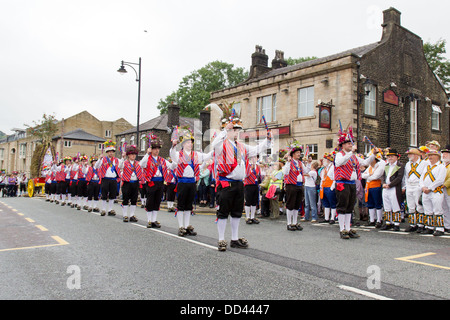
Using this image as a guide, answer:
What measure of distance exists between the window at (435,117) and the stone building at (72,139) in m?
42.9

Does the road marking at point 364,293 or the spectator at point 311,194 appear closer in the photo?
the road marking at point 364,293

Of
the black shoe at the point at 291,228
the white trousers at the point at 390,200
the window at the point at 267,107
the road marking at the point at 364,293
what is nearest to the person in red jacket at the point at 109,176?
the black shoe at the point at 291,228

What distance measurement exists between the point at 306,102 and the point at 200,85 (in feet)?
105

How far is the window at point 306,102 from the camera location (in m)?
22.9

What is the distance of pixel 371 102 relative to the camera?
2242 centimetres

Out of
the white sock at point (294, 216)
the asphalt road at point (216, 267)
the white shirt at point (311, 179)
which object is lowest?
the asphalt road at point (216, 267)

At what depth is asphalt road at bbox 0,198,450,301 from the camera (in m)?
3.82

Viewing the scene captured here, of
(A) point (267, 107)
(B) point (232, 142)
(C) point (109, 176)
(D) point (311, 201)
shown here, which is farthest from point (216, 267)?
(A) point (267, 107)

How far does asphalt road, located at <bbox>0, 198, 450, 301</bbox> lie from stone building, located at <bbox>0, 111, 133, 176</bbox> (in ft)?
145

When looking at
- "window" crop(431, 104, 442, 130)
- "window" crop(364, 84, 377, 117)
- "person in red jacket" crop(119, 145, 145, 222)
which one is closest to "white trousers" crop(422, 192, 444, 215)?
"person in red jacket" crop(119, 145, 145, 222)

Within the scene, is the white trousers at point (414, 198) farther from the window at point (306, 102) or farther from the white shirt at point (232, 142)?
the window at point (306, 102)

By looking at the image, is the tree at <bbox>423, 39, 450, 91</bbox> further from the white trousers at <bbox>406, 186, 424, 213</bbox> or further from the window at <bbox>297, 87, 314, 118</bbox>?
the white trousers at <bbox>406, 186, 424, 213</bbox>

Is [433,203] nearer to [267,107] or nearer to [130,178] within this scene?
[130,178]

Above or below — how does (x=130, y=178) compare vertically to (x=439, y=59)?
below
